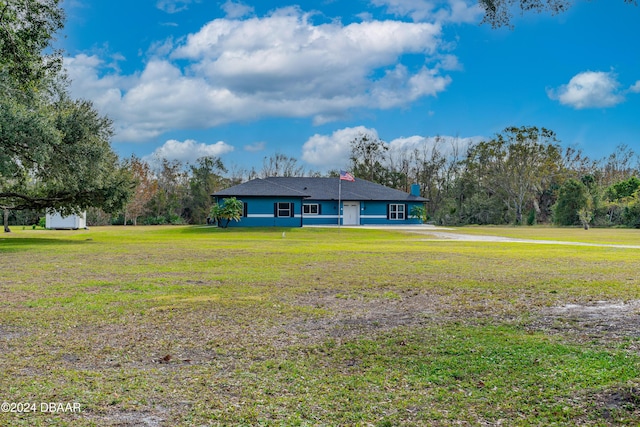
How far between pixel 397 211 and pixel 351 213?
4255 millimetres

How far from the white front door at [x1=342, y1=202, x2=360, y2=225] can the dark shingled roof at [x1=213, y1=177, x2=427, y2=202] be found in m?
0.85

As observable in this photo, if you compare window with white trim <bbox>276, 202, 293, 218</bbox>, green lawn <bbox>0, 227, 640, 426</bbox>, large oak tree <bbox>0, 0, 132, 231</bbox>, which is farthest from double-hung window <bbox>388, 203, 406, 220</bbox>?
green lawn <bbox>0, 227, 640, 426</bbox>

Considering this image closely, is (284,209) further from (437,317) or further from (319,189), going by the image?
(437,317)

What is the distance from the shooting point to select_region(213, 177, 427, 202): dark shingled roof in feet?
139

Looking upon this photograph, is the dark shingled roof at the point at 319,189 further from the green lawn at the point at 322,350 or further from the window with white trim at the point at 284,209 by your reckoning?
the green lawn at the point at 322,350

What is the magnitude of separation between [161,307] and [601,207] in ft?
167

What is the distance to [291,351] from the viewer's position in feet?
18.4

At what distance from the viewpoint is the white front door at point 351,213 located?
47.3 m

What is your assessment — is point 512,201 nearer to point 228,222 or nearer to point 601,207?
point 601,207

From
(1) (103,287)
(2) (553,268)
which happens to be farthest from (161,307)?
(2) (553,268)

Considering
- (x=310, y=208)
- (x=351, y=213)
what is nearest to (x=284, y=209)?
(x=310, y=208)

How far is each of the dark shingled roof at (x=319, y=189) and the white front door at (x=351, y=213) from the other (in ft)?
2.79

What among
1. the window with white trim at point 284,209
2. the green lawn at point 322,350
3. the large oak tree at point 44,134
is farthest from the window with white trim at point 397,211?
the green lawn at point 322,350

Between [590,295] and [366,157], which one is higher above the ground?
[366,157]
